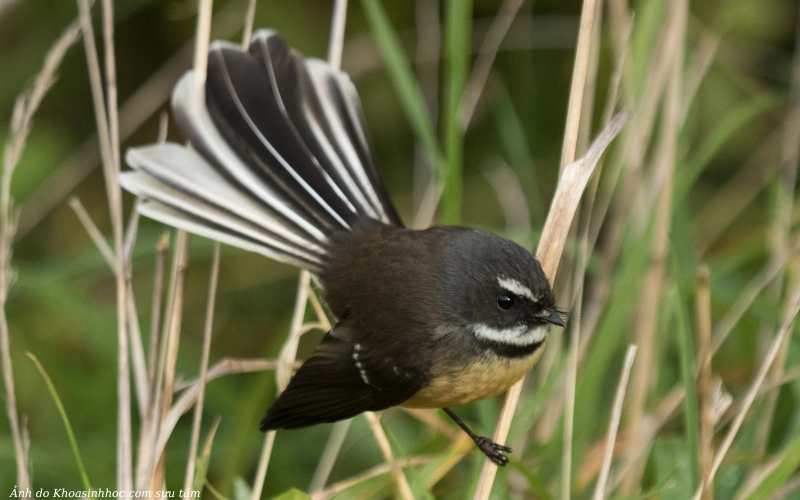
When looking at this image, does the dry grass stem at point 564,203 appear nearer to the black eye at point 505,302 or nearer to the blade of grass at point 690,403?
the black eye at point 505,302

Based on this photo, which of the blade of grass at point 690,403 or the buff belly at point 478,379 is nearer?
the blade of grass at point 690,403

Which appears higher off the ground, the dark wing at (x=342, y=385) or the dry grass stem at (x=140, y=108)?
the dry grass stem at (x=140, y=108)

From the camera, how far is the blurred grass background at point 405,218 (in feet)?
10.7

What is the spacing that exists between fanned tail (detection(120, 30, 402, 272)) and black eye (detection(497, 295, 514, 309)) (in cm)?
77

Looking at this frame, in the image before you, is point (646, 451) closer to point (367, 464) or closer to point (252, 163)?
point (367, 464)

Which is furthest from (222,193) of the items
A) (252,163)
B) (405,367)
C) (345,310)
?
(405,367)

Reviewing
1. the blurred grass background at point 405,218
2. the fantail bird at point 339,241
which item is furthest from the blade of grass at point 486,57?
the fantail bird at point 339,241

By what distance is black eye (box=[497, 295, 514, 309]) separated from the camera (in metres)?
2.80

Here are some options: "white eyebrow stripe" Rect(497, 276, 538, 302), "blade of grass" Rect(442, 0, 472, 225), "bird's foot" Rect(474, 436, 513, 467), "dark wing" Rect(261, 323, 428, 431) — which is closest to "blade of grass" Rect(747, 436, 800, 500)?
"bird's foot" Rect(474, 436, 513, 467)

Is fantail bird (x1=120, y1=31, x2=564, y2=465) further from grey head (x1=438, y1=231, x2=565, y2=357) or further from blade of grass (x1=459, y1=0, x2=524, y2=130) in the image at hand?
blade of grass (x1=459, y1=0, x2=524, y2=130)

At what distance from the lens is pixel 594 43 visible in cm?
353

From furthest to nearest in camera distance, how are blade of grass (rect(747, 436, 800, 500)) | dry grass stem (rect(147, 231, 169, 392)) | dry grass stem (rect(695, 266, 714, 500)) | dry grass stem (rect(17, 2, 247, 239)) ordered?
dry grass stem (rect(17, 2, 247, 239)) < dry grass stem (rect(147, 231, 169, 392)) < dry grass stem (rect(695, 266, 714, 500)) < blade of grass (rect(747, 436, 800, 500))

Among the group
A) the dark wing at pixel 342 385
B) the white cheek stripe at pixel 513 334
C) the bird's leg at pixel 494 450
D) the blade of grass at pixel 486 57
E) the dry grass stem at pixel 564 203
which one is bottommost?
the bird's leg at pixel 494 450

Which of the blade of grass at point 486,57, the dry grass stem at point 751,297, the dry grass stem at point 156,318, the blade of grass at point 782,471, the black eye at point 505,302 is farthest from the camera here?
the blade of grass at point 486,57
